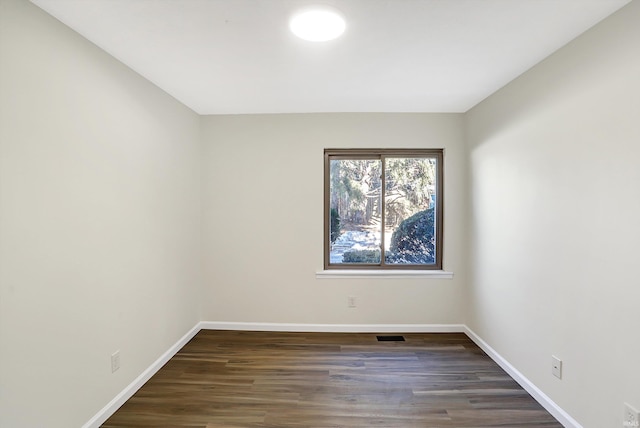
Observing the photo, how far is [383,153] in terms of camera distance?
3496 mm

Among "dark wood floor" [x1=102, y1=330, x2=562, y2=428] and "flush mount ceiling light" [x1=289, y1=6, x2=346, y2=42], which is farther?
"dark wood floor" [x1=102, y1=330, x2=562, y2=428]

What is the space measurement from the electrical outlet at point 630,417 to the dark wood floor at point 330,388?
1.57 ft

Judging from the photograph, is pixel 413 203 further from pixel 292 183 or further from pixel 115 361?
pixel 115 361

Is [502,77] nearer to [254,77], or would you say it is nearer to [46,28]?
[254,77]

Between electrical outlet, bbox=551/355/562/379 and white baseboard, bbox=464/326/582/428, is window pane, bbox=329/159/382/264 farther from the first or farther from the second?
electrical outlet, bbox=551/355/562/379

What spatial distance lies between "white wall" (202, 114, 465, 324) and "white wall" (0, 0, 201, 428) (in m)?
0.76

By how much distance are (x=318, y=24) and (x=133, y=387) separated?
9.31 ft

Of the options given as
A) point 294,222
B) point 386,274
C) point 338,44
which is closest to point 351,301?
point 386,274

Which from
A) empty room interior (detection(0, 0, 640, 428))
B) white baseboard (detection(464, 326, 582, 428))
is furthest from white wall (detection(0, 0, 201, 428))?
white baseboard (detection(464, 326, 582, 428))

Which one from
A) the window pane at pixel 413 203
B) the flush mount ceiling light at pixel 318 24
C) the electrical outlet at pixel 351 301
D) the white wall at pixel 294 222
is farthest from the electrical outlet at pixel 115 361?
the window pane at pixel 413 203

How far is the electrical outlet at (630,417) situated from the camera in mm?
1526

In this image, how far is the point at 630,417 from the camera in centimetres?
156

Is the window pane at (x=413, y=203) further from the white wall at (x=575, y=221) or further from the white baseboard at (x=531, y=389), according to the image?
the white baseboard at (x=531, y=389)

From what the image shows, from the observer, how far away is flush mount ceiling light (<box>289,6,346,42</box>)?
163cm
